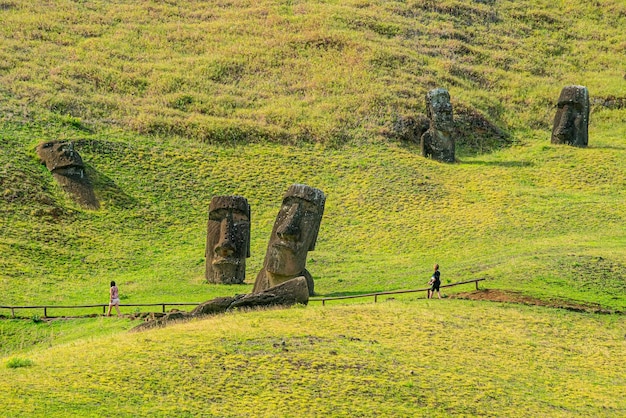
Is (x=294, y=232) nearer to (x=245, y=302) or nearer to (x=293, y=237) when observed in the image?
(x=293, y=237)

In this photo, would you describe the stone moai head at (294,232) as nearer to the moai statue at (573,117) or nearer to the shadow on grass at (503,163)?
the shadow on grass at (503,163)

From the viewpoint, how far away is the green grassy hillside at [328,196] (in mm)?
25297

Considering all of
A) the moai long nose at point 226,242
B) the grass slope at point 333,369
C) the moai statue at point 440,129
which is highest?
the moai statue at point 440,129

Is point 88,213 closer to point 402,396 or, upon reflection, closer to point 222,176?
point 222,176

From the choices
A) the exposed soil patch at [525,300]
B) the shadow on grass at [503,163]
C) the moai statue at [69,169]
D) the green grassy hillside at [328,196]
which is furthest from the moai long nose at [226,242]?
the shadow on grass at [503,163]

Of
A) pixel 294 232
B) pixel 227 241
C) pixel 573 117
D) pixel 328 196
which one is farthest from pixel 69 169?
pixel 573 117

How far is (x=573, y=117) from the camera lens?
205 ft

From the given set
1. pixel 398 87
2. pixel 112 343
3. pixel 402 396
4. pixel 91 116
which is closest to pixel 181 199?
pixel 91 116

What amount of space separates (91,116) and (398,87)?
18884mm

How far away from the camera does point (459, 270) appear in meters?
40.2

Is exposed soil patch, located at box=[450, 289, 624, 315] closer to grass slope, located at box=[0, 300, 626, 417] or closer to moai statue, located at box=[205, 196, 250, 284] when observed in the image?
grass slope, located at box=[0, 300, 626, 417]

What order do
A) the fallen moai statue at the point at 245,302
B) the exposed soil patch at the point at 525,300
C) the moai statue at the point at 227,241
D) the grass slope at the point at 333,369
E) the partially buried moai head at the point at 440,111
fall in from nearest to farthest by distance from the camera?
the grass slope at the point at 333,369
the fallen moai statue at the point at 245,302
the exposed soil patch at the point at 525,300
the moai statue at the point at 227,241
the partially buried moai head at the point at 440,111

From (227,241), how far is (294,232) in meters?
5.86

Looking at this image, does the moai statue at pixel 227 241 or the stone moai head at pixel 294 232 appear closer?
the stone moai head at pixel 294 232
